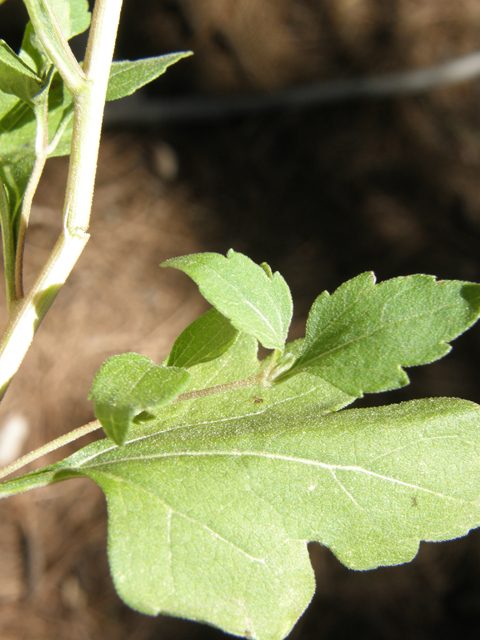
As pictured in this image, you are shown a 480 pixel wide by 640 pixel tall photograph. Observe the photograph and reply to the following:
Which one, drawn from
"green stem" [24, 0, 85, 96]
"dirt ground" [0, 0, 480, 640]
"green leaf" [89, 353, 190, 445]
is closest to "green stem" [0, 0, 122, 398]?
"green stem" [24, 0, 85, 96]

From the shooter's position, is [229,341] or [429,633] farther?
[429,633]

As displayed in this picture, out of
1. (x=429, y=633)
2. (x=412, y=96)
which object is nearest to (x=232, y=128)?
(x=412, y=96)

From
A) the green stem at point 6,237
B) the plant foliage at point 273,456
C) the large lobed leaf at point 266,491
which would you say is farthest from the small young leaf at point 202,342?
the green stem at point 6,237

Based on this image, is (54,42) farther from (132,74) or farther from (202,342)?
(202,342)

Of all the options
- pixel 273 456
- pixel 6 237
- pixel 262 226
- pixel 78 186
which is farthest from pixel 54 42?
pixel 262 226

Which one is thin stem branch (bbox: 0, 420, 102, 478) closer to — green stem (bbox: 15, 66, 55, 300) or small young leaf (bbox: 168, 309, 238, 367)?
small young leaf (bbox: 168, 309, 238, 367)

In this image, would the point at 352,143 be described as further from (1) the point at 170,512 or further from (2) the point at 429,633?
(1) the point at 170,512
